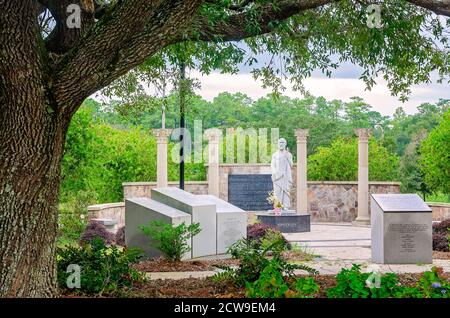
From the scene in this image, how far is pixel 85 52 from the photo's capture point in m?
6.61

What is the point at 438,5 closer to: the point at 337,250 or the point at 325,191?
the point at 337,250

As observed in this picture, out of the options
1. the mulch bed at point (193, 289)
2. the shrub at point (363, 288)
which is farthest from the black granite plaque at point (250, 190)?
the shrub at point (363, 288)

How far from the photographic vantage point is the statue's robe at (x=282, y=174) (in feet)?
72.5

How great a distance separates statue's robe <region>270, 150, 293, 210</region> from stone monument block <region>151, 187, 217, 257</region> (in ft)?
25.0

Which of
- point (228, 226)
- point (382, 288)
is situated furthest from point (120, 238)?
point (382, 288)

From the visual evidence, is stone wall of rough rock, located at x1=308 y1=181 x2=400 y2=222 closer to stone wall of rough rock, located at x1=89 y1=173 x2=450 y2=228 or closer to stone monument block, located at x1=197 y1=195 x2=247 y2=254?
stone wall of rough rock, located at x1=89 y1=173 x2=450 y2=228

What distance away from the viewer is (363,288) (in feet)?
22.7

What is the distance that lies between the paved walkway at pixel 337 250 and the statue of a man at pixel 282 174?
1397 millimetres

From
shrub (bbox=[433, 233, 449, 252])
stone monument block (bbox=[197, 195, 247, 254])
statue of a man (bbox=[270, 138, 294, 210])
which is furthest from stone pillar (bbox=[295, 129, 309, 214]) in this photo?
stone monument block (bbox=[197, 195, 247, 254])

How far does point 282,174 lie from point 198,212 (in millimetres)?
8488

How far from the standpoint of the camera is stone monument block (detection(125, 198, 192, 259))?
43.1 ft

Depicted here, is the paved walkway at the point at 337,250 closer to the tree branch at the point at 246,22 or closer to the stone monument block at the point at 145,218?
the stone monument block at the point at 145,218

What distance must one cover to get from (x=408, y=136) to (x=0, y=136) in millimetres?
41913

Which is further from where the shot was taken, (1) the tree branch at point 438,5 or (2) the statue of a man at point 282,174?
(2) the statue of a man at point 282,174
